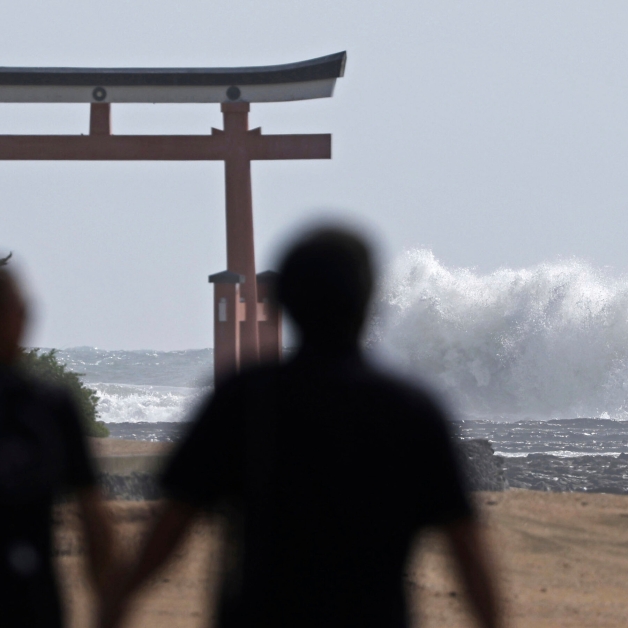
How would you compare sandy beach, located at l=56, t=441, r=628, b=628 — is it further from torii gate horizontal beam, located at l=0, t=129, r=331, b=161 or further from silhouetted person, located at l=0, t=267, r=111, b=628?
torii gate horizontal beam, located at l=0, t=129, r=331, b=161

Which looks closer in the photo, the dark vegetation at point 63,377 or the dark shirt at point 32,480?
the dark shirt at point 32,480

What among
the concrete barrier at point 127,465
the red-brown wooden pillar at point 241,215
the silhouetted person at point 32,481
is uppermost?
the red-brown wooden pillar at point 241,215

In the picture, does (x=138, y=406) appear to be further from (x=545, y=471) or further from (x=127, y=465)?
(x=127, y=465)

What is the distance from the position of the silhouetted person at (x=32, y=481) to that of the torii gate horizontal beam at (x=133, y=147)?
34.4 ft

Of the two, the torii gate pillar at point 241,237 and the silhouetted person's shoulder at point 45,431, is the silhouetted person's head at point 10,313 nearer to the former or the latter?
the silhouetted person's shoulder at point 45,431

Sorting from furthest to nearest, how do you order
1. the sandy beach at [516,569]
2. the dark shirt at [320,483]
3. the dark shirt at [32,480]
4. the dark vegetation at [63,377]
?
the dark vegetation at [63,377]
the sandy beach at [516,569]
the dark shirt at [32,480]
the dark shirt at [320,483]

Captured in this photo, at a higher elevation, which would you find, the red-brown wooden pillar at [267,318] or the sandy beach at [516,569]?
the red-brown wooden pillar at [267,318]

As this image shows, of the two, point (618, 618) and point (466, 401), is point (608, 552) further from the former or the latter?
point (466, 401)

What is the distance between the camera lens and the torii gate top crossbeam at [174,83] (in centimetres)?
1319

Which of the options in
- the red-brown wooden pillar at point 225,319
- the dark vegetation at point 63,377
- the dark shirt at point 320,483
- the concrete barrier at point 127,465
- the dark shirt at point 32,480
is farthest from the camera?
the dark vegetation at point 63,377

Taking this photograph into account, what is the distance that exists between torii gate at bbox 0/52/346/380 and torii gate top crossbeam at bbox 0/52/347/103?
1cm

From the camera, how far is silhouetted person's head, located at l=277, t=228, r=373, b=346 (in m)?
2.23

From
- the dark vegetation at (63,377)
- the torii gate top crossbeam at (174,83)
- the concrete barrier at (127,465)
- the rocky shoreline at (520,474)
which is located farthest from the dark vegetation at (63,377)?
the concrete barrier at (127,465)

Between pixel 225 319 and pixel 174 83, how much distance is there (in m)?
2.87
